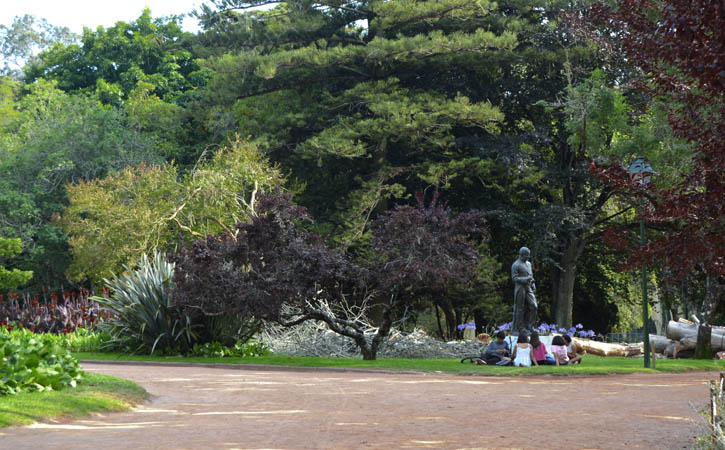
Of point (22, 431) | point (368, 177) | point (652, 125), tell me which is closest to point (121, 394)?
point (22, 431)

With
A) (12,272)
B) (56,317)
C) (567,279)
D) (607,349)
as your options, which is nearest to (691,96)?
(607,349)

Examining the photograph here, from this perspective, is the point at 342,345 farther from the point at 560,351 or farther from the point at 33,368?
the point at 33,368

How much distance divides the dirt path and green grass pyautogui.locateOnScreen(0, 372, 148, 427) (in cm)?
22

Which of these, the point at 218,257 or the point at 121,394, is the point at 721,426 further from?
the point at 218,257

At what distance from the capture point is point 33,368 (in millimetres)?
10750

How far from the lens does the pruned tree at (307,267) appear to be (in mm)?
17406

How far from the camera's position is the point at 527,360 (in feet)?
57.3

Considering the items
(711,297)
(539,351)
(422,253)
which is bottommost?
(539,351)

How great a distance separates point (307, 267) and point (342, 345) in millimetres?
4764

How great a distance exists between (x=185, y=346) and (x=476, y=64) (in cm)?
1435

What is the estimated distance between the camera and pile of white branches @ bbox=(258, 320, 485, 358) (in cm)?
2133

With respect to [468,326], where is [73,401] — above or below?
below

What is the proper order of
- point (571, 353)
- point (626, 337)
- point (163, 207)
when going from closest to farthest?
point (571, 353) → point (163, 207) → point (626, 337)

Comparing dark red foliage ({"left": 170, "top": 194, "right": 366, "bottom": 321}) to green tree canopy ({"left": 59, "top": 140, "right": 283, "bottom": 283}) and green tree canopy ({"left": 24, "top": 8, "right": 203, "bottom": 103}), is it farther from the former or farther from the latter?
green tree canopy ({"left": 24, "top": 8, "right": 203, "bottom": 103})
